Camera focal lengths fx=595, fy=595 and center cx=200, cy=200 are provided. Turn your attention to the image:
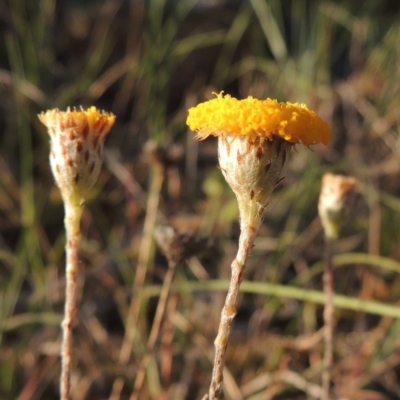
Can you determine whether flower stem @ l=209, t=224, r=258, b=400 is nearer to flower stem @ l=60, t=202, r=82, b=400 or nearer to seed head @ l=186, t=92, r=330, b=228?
seed head @ l=186, t=92, r=330, b=228

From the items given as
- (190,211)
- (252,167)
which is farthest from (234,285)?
(190,211)

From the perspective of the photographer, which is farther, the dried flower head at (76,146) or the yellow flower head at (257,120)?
the dried flower head at (76,146)

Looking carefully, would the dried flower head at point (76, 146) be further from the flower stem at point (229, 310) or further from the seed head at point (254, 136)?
the flower stem at point (229, 310)

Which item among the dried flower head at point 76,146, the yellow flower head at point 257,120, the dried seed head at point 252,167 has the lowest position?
the dried seed head at point 252,167

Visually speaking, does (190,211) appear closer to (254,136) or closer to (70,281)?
(70,281)

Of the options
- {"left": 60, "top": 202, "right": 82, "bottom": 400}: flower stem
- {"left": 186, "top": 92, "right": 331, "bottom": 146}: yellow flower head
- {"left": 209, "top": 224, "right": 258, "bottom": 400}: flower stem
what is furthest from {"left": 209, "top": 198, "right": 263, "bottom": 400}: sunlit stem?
{"left": 60, "top": 202, "right": 82, "bottom": 400}: flower stem

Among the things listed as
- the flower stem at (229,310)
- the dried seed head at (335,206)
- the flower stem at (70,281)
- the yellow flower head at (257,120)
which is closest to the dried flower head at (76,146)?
the flower stem at (70,281)
